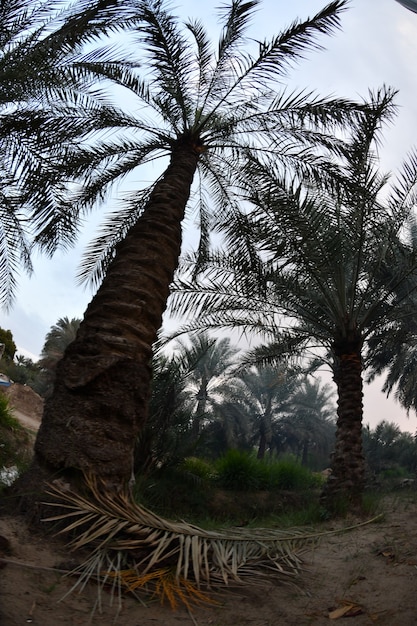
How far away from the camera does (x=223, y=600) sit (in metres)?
2.09

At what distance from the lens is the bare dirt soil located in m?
1.75

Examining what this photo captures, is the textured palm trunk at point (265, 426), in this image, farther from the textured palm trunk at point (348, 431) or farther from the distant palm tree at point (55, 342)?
the textured palm trunk at point (348, 431)

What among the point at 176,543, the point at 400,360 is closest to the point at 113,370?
the point at 176,543

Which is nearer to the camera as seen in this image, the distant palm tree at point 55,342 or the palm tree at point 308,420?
the distant palm tree at point 55,342

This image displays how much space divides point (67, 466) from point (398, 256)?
8.81m

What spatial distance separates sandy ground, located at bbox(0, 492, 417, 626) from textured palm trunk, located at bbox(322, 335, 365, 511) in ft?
16.5

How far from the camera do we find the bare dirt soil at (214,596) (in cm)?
175

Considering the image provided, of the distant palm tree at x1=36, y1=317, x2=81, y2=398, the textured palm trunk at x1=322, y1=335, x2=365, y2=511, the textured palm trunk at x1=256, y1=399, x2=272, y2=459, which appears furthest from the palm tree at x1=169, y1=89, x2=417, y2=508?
the textured palm trunk at x1=256, y1=399, x2=272, y2=459

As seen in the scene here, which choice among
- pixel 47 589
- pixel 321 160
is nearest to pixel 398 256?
pixel 321 160

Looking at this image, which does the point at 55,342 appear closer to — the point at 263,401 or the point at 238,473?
the point at 263,401

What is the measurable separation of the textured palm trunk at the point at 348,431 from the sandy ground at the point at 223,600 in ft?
16.5

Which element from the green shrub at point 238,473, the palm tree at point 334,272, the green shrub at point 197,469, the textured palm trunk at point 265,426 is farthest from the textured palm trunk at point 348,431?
the textured palm trunk at point 265,426

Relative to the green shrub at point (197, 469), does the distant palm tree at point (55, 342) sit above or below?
above

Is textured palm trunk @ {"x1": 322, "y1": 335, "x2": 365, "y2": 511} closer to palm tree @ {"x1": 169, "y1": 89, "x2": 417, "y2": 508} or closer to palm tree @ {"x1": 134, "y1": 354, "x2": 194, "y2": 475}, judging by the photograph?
palm tree @ {"x1": 169, "y1": 89, "x2": 417, "y2": 508}
